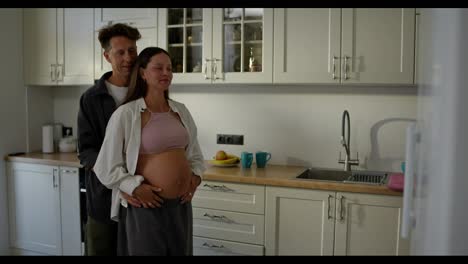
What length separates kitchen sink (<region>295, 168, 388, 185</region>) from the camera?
2.75 meters

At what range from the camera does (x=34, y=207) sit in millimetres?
3328

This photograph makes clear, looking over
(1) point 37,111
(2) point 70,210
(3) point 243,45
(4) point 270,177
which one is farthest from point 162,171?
(1) point 37,111

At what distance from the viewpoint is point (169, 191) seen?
174 cm

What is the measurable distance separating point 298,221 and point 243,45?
117 cm

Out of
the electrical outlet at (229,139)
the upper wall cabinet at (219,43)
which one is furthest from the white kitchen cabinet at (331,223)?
the upper wall cabinet at (219,43)

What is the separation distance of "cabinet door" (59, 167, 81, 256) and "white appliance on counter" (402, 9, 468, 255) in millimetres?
2554

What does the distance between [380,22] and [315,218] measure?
1.19m

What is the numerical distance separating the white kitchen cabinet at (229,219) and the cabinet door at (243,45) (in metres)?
0.71

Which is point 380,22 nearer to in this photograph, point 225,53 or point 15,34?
point 225,53

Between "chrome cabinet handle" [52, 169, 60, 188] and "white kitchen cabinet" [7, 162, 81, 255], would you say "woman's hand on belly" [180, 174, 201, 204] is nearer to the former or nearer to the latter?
"white kitchen cabinet" [7, 162, 81, 255]

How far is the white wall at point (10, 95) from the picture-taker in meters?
3.35

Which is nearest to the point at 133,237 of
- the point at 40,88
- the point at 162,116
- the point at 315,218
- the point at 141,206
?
the point at 141,206

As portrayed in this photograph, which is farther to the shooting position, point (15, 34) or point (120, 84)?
point (15, 34)

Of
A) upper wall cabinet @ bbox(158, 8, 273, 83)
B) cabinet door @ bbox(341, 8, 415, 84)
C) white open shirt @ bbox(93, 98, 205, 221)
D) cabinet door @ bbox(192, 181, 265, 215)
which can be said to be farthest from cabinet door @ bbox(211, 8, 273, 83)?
white open shirt @ bbox(93, 98, 205, 221)
